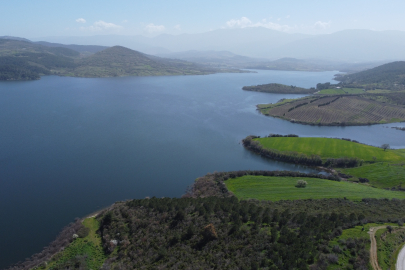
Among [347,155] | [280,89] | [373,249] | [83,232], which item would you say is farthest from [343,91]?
[83,232]

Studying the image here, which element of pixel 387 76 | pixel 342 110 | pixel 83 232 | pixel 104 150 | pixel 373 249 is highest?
pixel 387 76

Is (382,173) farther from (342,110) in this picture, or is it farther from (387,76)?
(387,76)

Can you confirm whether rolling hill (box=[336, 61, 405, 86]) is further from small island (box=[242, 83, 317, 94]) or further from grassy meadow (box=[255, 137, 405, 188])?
grassy meadow (box=[255, 137, 405, 188])

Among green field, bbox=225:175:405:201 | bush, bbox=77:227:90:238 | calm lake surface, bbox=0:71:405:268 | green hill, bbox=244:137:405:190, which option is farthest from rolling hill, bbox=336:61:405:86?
bush, bbox=77:227:90:238

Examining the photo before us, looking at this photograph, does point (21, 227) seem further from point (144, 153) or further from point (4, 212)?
point (144, 153)

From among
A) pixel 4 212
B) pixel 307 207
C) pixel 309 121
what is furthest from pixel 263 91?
pixel 4 212

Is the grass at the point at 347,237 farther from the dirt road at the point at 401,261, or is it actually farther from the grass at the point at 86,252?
the grass at the point at 86,252
